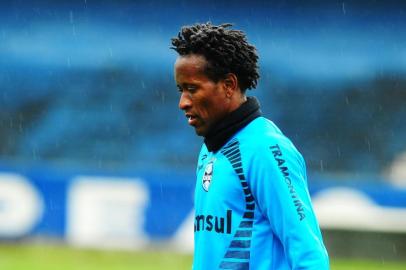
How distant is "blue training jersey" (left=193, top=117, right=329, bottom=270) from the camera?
3131 millimetres

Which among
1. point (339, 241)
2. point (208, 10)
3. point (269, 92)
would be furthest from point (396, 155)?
point (339, 241)

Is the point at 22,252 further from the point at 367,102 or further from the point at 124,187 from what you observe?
the point at 367,102

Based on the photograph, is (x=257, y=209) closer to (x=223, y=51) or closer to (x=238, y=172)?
(x=238, y=172)

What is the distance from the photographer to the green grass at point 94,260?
10.8 m

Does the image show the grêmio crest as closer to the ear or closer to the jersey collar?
the jersey collar

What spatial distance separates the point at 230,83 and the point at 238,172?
0.34m

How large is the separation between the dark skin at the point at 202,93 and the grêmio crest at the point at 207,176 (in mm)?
143

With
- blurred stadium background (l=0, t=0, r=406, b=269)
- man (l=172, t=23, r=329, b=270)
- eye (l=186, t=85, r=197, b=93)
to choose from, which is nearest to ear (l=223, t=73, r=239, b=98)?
man (l=172, t=23, r=329, b=270)

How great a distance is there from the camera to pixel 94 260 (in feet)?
36.6

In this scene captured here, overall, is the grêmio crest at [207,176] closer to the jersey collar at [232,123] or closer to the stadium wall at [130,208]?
the jersey collar at [232,123]

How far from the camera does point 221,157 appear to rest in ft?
11.1

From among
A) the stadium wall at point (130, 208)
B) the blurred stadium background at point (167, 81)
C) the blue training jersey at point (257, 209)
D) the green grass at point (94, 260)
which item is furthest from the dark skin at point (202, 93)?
the blurred stadium background at point (167, 81)

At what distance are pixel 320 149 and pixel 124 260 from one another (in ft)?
25.8

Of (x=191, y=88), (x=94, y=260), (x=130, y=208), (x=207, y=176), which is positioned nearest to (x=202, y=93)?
(x=191, y=88)
